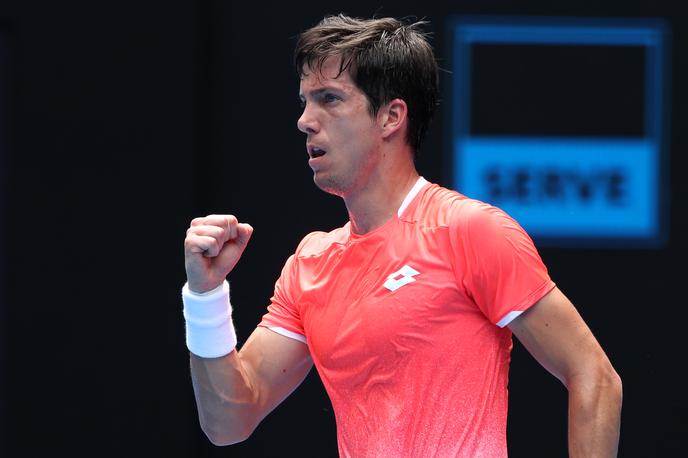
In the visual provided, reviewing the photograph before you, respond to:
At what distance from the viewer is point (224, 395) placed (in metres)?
2.63

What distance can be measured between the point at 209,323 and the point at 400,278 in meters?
0.44

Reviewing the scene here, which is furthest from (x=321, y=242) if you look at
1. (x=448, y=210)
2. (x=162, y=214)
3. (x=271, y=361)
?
(x=162, y=214)

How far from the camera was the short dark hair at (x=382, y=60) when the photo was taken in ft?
8.58

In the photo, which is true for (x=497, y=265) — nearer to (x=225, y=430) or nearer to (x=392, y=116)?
(x=392, y=116)

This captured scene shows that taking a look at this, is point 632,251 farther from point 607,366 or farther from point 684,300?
point 607,366

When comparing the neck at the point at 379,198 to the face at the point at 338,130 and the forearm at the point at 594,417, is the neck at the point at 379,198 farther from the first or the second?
the forearm at the point at 594,417

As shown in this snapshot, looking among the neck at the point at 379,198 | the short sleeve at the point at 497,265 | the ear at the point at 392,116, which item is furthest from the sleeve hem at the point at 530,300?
the ear at the point at 392,116

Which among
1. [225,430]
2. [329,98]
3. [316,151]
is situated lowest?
[225,430]

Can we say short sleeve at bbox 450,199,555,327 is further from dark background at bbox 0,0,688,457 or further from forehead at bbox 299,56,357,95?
dark background at bbox 0,0,688,457

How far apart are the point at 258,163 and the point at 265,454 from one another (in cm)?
108

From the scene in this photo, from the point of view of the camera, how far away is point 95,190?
418 cm

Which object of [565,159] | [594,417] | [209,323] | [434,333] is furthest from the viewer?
[565,159]

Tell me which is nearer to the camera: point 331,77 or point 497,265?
point 497,265

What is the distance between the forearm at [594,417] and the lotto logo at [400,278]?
1.32 ft
